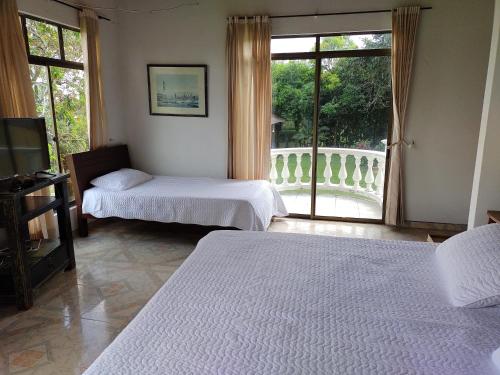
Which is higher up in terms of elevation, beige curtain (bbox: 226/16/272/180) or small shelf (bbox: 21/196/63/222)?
beige curtain (bbox: 226/16/272/180)

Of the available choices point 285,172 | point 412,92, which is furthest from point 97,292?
point 412,92

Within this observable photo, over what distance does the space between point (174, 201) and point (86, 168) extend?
3.65 feet

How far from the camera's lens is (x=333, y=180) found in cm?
452

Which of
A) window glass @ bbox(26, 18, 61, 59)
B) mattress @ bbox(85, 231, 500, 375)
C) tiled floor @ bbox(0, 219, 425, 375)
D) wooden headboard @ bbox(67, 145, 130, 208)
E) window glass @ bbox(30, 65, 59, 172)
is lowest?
tiled floor @ bbox(0, 219, 425, 375)

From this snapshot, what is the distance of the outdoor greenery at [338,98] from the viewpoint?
3.90 meters

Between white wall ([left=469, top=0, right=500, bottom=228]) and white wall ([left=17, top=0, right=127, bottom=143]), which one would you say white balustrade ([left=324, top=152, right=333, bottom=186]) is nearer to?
white wall ([left=469, top=0, right=500, bottom=228])

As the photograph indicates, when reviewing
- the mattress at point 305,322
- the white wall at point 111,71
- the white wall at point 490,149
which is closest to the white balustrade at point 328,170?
the white wall at point 490,149

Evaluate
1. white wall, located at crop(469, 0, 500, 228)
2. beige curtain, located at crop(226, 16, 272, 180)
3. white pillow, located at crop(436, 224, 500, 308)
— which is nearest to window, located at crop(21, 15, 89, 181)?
beige curtain, located at crop(226, 16, 272, 180)

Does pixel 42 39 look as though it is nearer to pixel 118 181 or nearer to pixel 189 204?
pixel 118 181

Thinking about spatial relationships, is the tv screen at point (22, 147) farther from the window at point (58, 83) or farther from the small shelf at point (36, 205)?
the window at point (58, 83)

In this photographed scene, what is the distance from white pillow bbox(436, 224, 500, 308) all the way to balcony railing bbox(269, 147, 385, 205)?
254 centimetres

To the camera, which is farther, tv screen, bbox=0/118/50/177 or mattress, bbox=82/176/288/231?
mattress, bbox=82/176/288/231

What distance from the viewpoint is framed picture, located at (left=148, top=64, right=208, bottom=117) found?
14.0 feet

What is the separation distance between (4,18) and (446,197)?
452 cm
